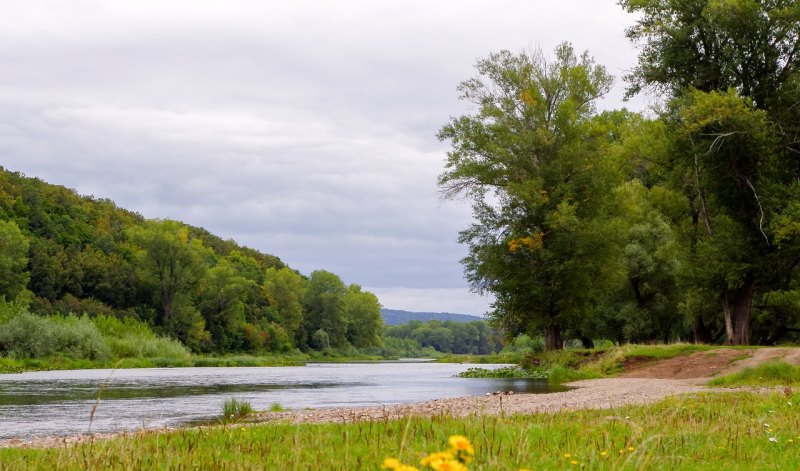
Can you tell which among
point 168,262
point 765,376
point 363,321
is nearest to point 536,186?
point 765,376

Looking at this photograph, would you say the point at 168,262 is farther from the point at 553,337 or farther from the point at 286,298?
the point at 553,337

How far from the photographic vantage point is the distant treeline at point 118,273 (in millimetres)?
104375

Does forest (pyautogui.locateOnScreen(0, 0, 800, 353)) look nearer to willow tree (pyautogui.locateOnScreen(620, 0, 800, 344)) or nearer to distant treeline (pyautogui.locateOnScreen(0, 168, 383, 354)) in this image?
willow tree (pyautogui.locateOnScreen(620, 0, 800, 344))

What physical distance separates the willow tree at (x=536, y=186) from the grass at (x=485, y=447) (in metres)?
30.0

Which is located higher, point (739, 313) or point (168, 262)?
point (168, 262)

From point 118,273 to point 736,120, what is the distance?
102 meters

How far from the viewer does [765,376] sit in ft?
75.3

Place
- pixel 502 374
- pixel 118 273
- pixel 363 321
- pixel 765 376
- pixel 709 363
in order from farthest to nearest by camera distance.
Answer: pixel 363 321, pixel 118 273, pixel 502 374, pixel 709 363, pixel 765 376

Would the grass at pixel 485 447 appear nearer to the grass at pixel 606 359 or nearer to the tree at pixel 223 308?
the grass at pixel 606 359

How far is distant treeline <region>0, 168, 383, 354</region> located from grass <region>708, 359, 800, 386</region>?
283 feet

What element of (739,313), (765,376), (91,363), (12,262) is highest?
(12,262)

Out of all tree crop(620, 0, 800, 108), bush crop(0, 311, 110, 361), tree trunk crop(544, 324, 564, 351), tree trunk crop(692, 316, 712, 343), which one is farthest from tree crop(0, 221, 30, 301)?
tree crop(620, 0, 800, 108)

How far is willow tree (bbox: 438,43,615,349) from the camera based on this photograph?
40562 millimetres

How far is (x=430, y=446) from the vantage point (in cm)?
715
